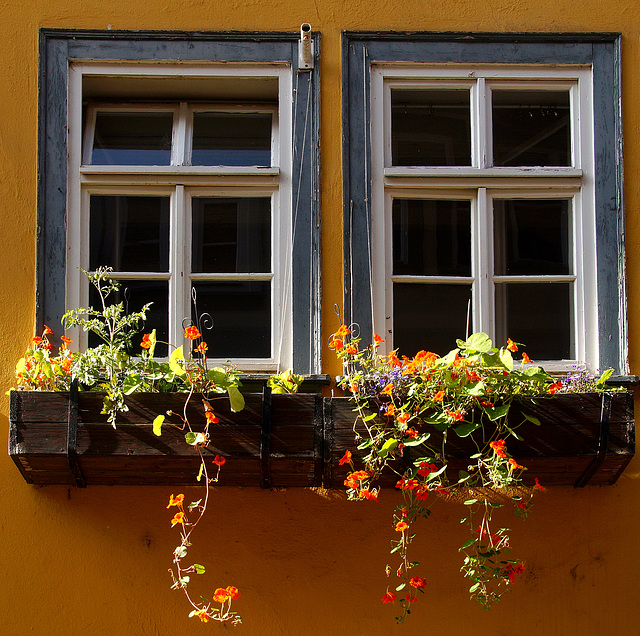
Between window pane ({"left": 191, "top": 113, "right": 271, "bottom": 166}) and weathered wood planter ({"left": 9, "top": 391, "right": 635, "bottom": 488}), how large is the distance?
125 cm

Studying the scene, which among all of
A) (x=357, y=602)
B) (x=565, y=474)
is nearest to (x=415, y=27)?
(x=565, y=474)

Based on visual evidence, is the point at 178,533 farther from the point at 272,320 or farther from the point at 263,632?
the point at 272,320

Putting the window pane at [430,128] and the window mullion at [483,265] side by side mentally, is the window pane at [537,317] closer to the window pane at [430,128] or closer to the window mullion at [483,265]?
the window mullion at [483,265]

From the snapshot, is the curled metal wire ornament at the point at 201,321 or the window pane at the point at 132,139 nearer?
the curled metal wire ornament at the point at 201,321

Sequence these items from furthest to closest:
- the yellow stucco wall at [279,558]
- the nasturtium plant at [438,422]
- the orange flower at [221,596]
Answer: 1. the yellow stucco wall at [279,558]
2. the nasturtium plant at [438,422]
3. the orange flower at [221,596]

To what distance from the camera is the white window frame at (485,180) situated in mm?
3256

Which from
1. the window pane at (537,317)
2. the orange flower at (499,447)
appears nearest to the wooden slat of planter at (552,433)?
the orange flower at (499,447)

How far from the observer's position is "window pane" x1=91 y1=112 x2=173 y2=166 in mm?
3504

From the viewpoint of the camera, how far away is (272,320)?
3.25 m

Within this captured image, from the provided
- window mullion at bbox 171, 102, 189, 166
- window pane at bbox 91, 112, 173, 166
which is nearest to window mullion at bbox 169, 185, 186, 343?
window mullion at bbox 171, 102, 189, 166

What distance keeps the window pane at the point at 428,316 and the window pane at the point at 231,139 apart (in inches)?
35.7

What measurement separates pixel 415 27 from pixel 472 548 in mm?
2271

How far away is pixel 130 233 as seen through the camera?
11.0ft

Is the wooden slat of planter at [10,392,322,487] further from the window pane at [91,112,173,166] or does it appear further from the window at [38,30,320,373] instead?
the window pane at [91,112,173,166]
